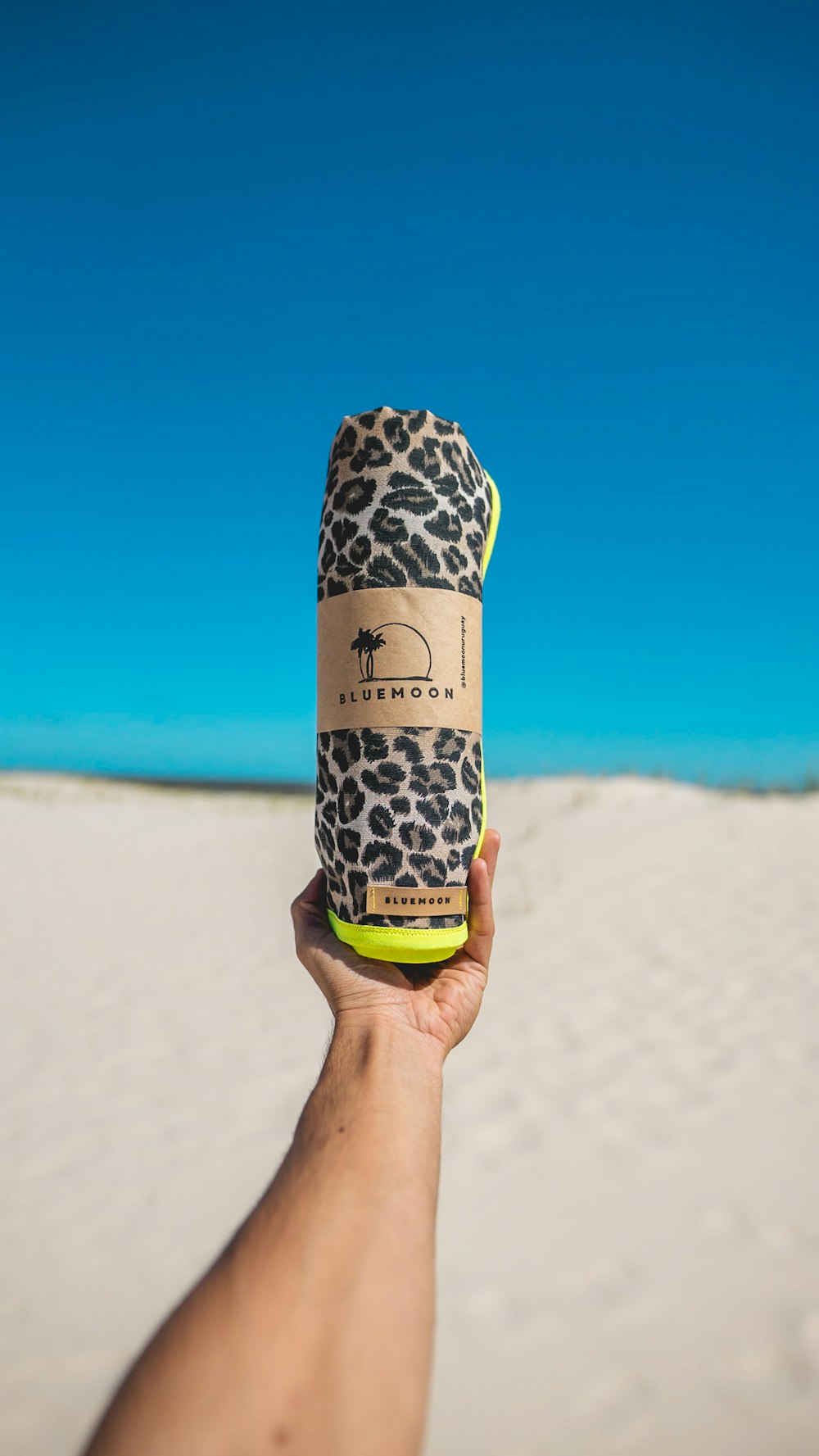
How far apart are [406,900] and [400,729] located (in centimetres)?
39

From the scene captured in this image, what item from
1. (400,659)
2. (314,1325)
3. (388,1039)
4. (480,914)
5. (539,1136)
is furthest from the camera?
(539,1136)

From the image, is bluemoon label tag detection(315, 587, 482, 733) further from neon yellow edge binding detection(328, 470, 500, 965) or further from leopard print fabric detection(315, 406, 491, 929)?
neon yellow edge binding detection(328, 470, 500, 965)

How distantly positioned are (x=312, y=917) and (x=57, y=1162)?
12.0 ft

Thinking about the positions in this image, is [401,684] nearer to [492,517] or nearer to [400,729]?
[400,729]

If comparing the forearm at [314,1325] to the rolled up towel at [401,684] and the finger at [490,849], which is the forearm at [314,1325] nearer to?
the rolled up towel at [401,684]

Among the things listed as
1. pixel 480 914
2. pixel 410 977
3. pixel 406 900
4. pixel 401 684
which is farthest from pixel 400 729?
pixel 410 977

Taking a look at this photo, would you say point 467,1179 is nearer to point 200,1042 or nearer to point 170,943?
point 200,1042

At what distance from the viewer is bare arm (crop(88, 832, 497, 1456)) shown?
1094 mm

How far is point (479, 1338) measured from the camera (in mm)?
3406

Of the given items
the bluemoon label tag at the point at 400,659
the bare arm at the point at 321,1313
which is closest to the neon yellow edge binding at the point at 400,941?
the bare arm at the point at 321,1313

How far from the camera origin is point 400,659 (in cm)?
196

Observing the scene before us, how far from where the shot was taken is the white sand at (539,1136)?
10.5 feet

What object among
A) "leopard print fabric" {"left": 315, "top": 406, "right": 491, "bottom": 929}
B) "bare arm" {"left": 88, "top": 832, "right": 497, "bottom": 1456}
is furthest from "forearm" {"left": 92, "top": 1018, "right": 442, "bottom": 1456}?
"leopard print fabric" {"left": 315, "top": 406, "right": 491, "bottom": 929}

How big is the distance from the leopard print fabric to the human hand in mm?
93
